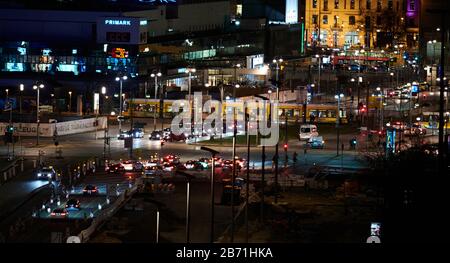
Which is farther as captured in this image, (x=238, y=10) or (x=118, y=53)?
(x=238, y=10)

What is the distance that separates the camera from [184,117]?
4094 centimetres

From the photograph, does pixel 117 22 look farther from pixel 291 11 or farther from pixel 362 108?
pixel 291 11

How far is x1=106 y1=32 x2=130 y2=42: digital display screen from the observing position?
5403cm

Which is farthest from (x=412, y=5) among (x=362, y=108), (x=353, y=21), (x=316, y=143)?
(x=316, y=143)

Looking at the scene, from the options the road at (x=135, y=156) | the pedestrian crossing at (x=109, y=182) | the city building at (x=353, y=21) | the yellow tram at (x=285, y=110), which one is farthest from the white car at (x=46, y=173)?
the city building at (x=353, y=21)

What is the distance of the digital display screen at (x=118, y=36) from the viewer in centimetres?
5403

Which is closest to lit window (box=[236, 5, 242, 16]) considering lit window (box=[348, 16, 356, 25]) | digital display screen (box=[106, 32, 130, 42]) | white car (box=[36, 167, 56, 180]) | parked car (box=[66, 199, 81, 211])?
lit window (box=[348, 16, 356, 25])

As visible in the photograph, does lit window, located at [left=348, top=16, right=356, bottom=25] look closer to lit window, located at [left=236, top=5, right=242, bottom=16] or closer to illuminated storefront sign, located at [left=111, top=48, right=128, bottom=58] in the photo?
lit window, located at [left=236, top=5, right=242, bottom=16]

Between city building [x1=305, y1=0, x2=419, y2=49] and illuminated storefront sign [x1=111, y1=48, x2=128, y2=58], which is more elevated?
city building [x1=305, y1=0, x2=419, y2=49]

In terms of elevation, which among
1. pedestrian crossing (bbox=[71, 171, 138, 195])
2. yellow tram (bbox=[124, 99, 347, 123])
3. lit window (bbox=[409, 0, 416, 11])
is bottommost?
pedestrian crossing (bbox=[71, 171, 138, 195])

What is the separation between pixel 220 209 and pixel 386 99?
107ft

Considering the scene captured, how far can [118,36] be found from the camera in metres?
54.2
